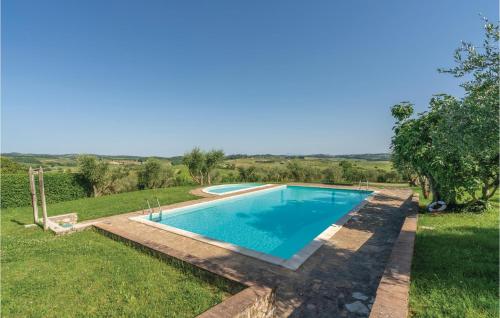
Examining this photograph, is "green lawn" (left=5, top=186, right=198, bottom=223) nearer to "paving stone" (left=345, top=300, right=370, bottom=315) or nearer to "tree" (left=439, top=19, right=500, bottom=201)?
"paving stone" (left=345, top=300, right=370, bottom=315)

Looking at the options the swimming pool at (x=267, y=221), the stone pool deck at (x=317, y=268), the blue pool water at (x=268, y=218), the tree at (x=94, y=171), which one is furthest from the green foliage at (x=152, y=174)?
the stone pool deck at (x=317, y=268)

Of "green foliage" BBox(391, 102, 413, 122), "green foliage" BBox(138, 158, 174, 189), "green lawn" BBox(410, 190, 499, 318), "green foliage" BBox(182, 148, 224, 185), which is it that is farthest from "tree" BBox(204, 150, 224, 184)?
"green lawn" BBox(410, 190, 499, 318)

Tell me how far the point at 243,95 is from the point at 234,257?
23.7 metres

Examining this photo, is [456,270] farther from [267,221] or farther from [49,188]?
[49,188]

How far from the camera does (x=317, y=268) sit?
4.48 m

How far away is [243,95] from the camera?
86.9 ft

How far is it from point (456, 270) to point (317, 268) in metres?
2.23

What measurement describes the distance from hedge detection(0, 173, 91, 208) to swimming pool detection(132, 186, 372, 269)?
8.06 metres

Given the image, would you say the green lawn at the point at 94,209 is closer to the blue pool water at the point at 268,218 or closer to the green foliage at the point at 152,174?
the blue pool water at the point at 268,218

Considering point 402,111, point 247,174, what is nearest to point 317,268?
point 402,111

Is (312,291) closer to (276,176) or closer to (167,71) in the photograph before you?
(276,176)

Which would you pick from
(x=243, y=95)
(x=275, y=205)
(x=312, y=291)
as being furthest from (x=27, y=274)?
(x=243, y=95)

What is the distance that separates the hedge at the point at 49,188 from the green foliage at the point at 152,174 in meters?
3.99

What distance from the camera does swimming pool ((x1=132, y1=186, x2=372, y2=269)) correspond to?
641cm
